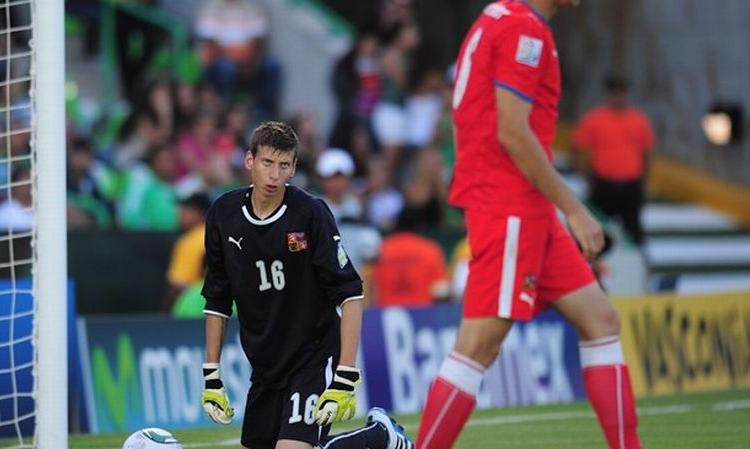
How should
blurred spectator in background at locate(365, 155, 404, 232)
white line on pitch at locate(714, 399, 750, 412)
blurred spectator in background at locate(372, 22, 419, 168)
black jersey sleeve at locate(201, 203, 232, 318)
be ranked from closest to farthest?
black jersey sleeve at locate(201, 203, 232, 318) → white line on pitch at locate(714, 399, 750, 412) → blurred spectator in background at locate(365, 155, 404, 232) → blurred spectator in background at locate(372, 22, 419, 168)

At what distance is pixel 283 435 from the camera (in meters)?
7.87

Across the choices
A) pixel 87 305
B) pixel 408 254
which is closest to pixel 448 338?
pixel 408 254

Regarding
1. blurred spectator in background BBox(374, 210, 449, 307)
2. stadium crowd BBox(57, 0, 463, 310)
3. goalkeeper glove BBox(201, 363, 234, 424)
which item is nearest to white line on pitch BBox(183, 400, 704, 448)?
stadium crowd BBox(57, 0, 463, 310)

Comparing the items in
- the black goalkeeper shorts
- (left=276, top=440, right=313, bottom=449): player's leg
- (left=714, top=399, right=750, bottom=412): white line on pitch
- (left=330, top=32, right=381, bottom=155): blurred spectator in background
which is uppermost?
(left=330, top=32, right=381, bottom=155): blurred spectator in background

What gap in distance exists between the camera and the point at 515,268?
736cm

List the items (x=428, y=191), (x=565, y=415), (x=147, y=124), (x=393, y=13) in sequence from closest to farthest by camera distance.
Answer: (x=565, y=415)
(x=147, y=124)
(x=428, y=191)
(x=393, y=13)

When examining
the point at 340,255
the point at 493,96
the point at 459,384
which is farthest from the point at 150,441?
the point at 493,96

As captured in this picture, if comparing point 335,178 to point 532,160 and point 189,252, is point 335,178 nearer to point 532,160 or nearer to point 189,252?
point 189,252

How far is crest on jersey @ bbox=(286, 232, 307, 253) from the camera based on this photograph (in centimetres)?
790

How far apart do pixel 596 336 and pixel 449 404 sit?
2.20 ft

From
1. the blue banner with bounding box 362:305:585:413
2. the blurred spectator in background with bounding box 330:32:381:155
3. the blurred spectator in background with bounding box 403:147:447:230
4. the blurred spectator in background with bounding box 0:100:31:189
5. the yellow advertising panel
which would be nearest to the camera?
the blurred spectator in background with bounding box 0:100:31:189

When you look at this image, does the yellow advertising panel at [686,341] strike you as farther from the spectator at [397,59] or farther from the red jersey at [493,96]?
the red jersey at [493,96]

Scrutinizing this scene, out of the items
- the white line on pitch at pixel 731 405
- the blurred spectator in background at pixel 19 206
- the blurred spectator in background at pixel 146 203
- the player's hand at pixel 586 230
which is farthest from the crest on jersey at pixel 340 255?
the blurred spectator in background at pixel 146 203

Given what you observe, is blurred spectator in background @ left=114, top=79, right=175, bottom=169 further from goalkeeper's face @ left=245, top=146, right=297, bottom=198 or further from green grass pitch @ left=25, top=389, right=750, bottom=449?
goalkeeper's face @ left=245, top=146, right=297, bottom=198
